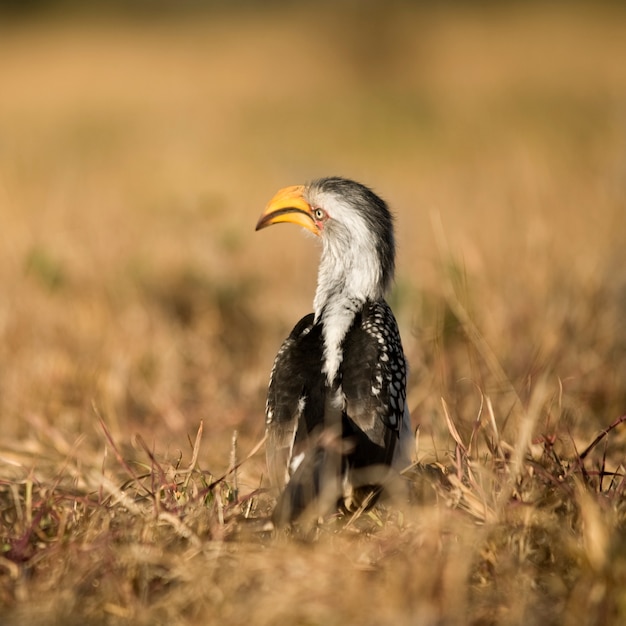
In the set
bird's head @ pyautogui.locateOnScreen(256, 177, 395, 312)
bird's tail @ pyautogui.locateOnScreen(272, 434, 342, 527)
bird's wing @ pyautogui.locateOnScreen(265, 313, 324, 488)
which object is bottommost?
bird's tail @ pyautogui.locateOnScreen(272, 434, 342, 527)

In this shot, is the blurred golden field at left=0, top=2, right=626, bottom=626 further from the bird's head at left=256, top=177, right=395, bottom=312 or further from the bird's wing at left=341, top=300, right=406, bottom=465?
the bird's head at left=256, top=177, right=395, bottom=312

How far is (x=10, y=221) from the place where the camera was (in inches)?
277

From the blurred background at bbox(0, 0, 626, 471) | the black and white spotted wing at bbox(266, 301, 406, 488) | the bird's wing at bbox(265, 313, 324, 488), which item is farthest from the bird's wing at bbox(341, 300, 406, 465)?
the blurred background at bbox(0, 0, 626, 471)

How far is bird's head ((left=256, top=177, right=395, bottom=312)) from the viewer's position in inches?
155

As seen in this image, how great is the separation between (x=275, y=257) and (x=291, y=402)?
4.18 meters

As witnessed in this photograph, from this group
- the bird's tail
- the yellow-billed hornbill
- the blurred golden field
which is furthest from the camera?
the yellow-billed hornbill

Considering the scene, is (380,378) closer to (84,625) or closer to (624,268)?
(84,625)

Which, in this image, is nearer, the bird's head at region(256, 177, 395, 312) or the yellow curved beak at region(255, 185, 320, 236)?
the bird's head at region(256, 177, 395, 312)

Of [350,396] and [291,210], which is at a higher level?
[291,210]

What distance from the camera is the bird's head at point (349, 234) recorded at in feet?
12.9

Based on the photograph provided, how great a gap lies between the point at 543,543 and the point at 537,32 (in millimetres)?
23747

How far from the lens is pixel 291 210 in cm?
421

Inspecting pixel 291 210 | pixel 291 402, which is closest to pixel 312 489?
pixel 291 402

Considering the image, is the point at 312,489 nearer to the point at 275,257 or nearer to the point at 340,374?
the point at 340,374
